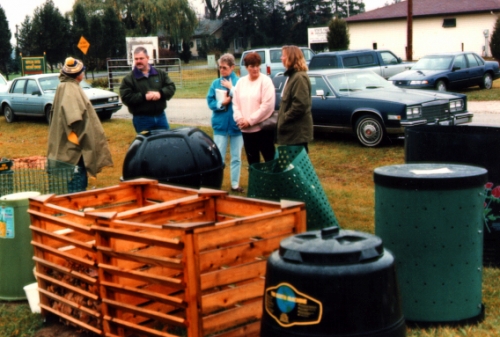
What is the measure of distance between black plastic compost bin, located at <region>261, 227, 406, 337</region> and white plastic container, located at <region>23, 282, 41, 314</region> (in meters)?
3.05

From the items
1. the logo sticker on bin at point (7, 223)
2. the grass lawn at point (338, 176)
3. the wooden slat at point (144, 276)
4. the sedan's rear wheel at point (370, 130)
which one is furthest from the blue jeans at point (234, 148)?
the wooden slat at point (144, 276)

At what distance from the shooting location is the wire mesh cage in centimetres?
732

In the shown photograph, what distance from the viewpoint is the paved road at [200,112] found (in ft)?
59.0

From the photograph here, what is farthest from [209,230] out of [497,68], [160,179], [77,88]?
[497,68]

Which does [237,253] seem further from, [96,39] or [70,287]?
[96,39]

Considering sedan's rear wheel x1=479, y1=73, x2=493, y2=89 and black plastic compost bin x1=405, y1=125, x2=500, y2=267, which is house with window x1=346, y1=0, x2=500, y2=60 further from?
black plastic compost bin x1=405, y1=125, x2=500, y2=267

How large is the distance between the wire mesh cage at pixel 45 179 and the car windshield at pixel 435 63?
63.7ft

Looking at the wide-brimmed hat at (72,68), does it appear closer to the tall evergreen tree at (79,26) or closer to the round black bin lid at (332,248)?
the round black bin lid at (332,248)

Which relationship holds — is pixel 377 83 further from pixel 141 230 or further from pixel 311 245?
pixel 311 245

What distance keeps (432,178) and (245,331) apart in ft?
4.99

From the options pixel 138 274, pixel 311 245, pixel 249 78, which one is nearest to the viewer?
pixel 311 245

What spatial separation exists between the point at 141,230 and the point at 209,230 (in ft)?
2.41

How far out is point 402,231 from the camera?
15.4 ft

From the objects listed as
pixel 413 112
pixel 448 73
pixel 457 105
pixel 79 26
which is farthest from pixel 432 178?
pixel 79 26
